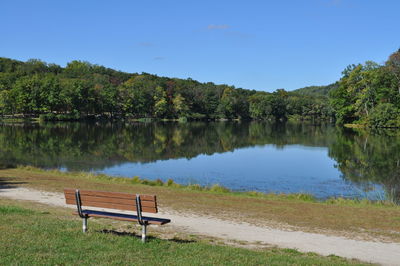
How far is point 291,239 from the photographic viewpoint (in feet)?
31.6

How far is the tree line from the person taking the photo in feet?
334

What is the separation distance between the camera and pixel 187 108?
443 ft

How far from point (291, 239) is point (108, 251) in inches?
183

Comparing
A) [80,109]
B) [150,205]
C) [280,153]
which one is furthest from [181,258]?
[80,109]

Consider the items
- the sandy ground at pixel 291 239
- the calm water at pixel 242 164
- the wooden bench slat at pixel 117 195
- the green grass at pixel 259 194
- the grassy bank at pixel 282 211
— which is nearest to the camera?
the wooden bench slat at pixel 117 195

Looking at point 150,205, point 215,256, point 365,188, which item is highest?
point 150,205

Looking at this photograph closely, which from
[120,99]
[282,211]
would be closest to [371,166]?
[282,211]

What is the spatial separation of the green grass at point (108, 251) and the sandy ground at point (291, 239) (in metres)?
0.76

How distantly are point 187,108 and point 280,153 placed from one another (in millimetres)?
94961

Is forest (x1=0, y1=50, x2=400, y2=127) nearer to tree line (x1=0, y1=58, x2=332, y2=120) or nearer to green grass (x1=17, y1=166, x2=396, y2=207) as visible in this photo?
tree line (x1=0, y1=58, x2=332, y2=120)

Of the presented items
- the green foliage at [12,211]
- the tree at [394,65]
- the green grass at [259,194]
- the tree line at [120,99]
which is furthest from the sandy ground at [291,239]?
the tree line at [120,99]

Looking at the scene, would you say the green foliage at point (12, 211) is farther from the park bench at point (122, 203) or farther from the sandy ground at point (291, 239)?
the sandy ground at point (291, 239)

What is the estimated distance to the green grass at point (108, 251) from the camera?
6.57m

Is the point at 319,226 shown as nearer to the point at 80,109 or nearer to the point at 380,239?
the point at 380,239
